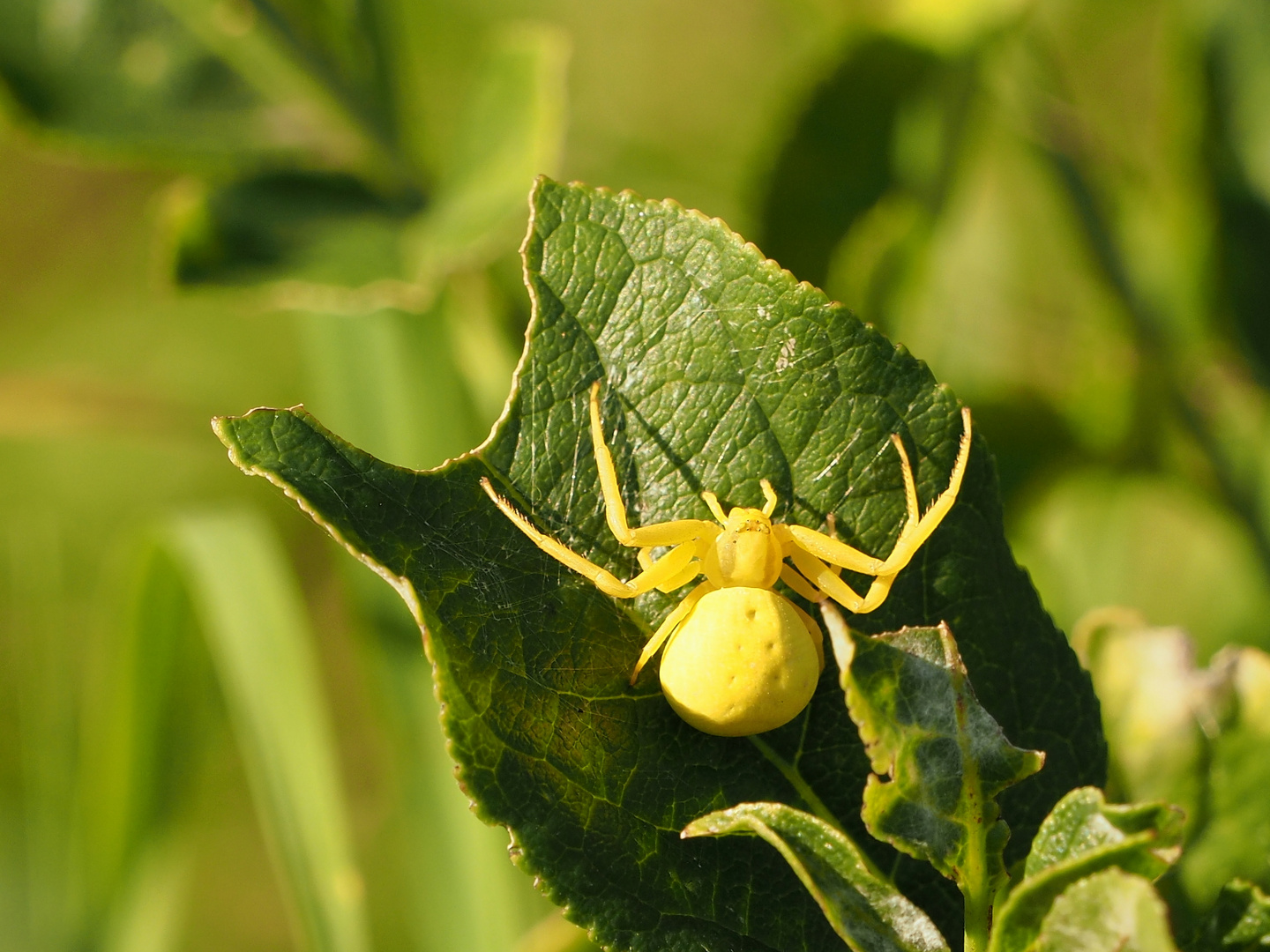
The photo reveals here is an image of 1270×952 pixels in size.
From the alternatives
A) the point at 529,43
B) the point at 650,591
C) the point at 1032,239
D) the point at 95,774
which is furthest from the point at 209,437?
the point at 1032,239

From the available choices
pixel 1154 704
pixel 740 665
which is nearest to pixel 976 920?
pixel 740 665

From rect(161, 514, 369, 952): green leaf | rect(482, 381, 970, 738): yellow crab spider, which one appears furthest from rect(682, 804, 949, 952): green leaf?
rect(161, 514, 369, 952): green leaf

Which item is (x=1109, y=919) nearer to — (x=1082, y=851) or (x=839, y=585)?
(x=1082, y=851)

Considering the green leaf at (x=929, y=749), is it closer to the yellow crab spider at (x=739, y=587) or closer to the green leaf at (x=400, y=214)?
the yellow crab spider at (x=739, y=587)

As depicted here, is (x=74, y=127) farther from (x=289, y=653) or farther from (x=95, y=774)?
(x=95, y=774)

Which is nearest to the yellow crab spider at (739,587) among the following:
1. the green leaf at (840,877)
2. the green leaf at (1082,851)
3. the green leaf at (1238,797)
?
the green leaf at (840,877)

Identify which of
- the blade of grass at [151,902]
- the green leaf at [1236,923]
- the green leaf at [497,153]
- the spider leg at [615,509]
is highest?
the green leaf at [497,153]
